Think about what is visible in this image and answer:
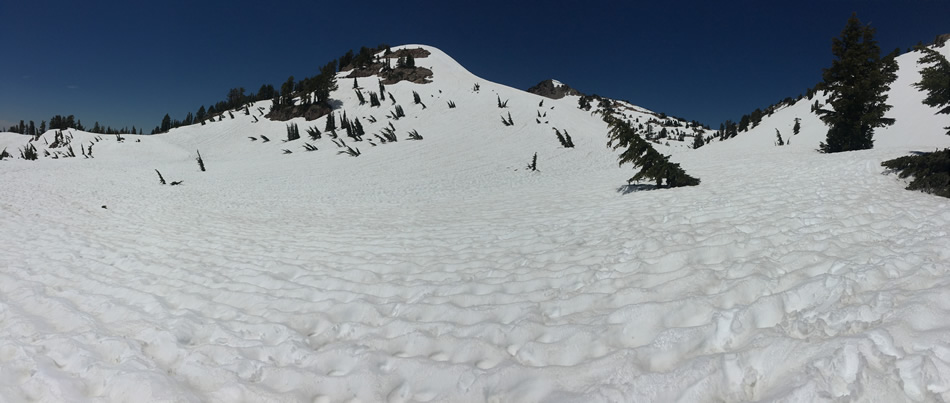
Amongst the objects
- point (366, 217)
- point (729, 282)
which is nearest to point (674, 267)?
point (729, 282)

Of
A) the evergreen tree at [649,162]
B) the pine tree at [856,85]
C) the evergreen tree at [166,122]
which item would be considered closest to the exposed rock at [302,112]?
the evergreen tree at [166,122]

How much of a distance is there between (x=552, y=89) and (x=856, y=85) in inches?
2536

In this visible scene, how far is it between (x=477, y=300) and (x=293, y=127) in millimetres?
32599

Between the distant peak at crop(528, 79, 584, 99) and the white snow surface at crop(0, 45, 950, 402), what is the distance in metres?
63.3

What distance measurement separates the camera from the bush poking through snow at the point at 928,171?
664cm

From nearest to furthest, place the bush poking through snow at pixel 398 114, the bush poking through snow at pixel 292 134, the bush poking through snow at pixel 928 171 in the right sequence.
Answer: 1. the bush poking through snow at pixel 928 171
2. the bush poking through snow at pixel 292 134
3. the bush poking through snow at pixel 398 114

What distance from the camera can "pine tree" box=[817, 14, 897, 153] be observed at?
12492mm

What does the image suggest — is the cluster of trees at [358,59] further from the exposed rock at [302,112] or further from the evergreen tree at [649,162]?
the evergreen tree at [649,162]

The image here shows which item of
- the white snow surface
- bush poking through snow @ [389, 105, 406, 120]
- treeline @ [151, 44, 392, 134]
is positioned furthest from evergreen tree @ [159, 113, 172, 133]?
the white snow surface

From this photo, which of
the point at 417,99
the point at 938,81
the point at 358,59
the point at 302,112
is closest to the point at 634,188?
the point at 938,81

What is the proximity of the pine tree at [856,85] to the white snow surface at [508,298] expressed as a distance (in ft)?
11.5

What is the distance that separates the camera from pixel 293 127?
31.8m

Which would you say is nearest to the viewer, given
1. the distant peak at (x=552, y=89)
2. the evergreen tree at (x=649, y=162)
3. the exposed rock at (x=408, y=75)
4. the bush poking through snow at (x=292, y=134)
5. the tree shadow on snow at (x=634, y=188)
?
the evergreen tree at (x=649, y=162)

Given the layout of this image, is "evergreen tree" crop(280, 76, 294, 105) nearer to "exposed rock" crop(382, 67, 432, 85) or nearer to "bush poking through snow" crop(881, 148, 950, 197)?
"exposed rock" crop(382, 67, 432, 85)
